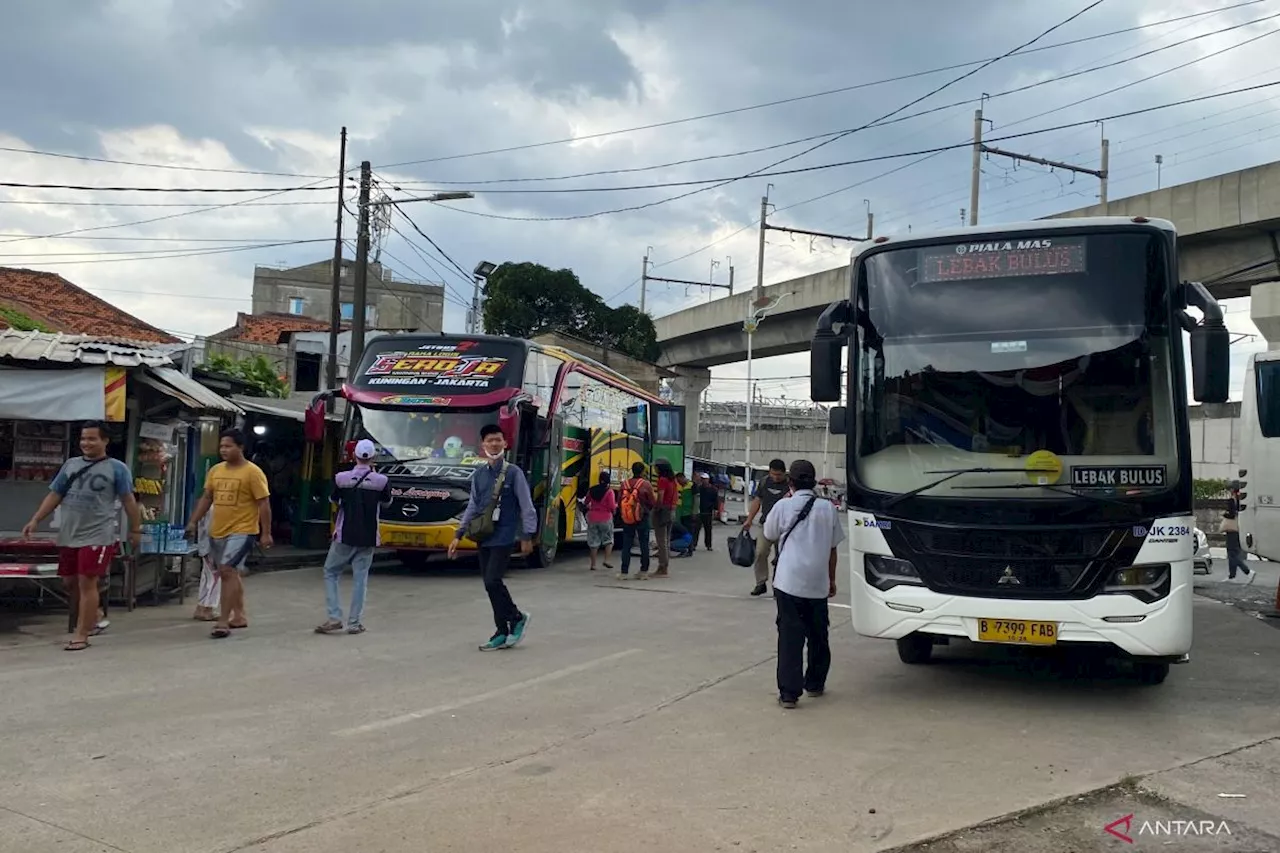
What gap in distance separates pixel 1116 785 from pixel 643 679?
11.8 feet

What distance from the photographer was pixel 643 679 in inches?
322

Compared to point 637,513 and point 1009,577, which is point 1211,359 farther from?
point 637,513


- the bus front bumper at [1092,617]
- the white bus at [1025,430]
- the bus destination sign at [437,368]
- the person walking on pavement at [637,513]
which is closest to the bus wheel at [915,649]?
the white bus at [1025,430]

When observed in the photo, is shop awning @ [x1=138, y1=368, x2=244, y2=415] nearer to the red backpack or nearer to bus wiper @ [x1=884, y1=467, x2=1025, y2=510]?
the red backpack

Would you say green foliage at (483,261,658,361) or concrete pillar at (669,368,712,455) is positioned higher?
green foliage at (483,261,658,361)

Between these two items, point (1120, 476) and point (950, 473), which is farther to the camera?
point (950, 473)

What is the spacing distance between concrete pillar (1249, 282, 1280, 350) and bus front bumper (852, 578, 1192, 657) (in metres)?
21.6

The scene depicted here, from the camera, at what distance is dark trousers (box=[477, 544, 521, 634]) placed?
8.95 metres

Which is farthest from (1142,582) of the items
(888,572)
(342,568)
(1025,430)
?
(342,568)

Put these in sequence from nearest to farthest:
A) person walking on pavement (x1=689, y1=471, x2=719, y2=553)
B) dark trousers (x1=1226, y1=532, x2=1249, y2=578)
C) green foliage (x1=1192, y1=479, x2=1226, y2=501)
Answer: dark trousers (x1=1226, y1=532, x2=1249, y2=578) < person walking on pavement (x1=689, y1=471, x2=719, y2=553) < green foliage (x1=1192, y1=479, x2=1226, y2=501)

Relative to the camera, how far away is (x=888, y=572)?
7.55m

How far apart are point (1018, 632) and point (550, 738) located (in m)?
3.12

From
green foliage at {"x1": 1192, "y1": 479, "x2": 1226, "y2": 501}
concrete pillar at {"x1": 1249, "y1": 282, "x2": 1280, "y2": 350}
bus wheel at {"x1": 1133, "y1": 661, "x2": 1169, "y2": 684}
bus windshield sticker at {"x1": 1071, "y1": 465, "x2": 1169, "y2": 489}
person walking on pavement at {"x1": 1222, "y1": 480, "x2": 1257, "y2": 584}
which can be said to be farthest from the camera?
green foliage at {"x1": 1192, "y1": 479, "x2": 1226, "y2": 501}

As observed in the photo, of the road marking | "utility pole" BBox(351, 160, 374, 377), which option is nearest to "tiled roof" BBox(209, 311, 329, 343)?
"utility pole" BBox(351, 160, 374, 377)
